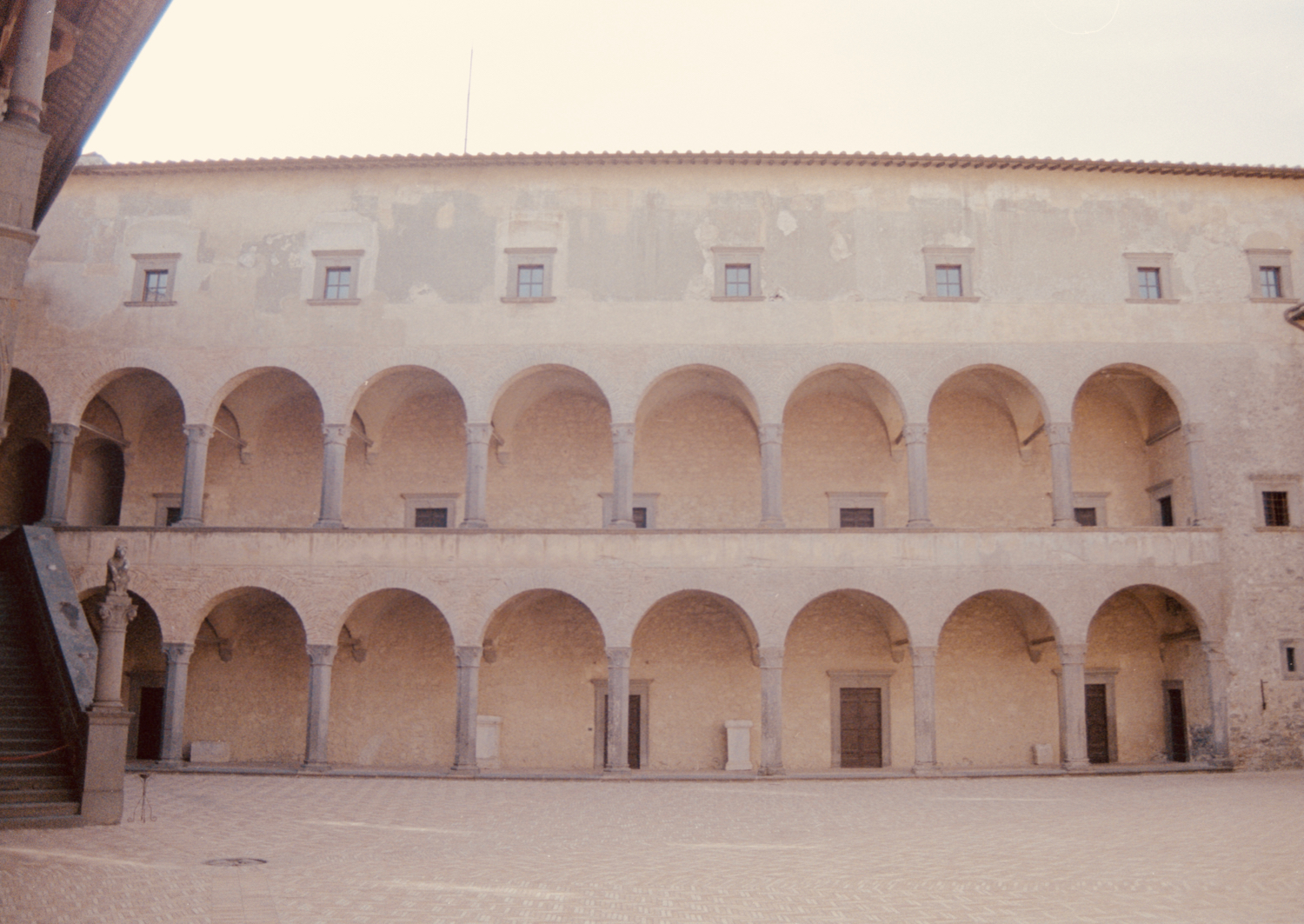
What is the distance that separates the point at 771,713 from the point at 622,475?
495 cm

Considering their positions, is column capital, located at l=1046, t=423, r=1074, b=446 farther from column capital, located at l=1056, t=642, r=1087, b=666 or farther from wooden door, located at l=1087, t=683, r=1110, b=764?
wooden door, located at l=1087, t=683, r=1110, b=764

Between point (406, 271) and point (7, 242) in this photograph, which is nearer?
point (7, 242)

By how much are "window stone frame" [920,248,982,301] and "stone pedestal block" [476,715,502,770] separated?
11.7m

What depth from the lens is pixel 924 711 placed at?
1934 centimetres

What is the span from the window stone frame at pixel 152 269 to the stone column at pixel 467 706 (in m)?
9.12

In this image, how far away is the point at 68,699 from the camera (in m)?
13.5

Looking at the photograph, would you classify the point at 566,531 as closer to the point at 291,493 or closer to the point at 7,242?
the point at 291,493

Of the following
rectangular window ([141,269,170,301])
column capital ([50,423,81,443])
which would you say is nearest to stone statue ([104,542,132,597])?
column capital ([50,423,81,443])

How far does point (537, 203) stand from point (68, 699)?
40.6 feet

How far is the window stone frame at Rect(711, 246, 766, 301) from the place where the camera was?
21.2 meters

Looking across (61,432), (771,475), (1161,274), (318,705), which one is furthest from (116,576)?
(1161,274)

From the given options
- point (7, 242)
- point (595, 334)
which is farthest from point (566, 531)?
point (7, 242)

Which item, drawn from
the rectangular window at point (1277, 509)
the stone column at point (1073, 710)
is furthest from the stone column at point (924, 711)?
the rectangular window at point (1277, 509)

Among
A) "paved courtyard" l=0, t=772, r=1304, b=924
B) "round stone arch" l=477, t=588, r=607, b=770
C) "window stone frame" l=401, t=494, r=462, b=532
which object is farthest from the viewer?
"window stone frame" l=401, t=494, r=462, b=532
